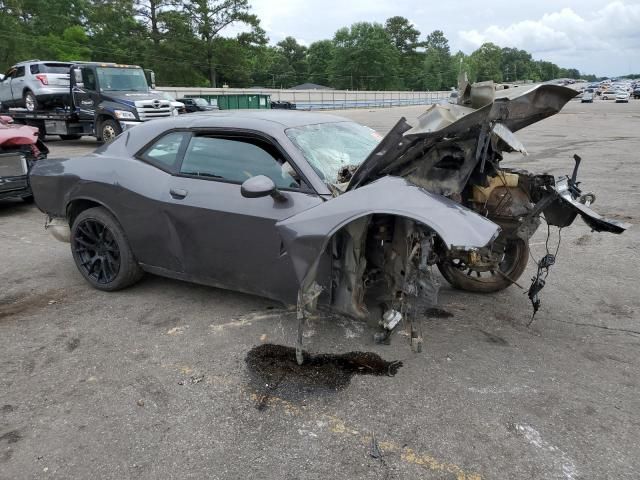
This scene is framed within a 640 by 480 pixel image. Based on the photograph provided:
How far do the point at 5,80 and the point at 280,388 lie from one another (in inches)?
754

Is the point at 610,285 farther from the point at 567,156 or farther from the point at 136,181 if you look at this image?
the point at 567,156

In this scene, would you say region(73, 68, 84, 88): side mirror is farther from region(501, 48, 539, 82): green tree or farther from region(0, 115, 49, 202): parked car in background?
region(501, 48, 539, 82): green tree

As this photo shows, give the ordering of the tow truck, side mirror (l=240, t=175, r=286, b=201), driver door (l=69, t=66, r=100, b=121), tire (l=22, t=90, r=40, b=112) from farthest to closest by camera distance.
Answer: tire (l=22, t=90, r=40, b=112), driver door (l=69, t=66, r=100, b=121), the tow truck, side mirror (l=240, t=175, r=286, b=201)

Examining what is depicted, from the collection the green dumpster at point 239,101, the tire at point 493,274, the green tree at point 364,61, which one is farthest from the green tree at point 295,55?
the tire at point 493,274

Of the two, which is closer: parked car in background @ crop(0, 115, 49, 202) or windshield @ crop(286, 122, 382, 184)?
windshield @ crop(286, 122, 382, 184)

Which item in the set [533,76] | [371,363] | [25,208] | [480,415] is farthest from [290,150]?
[533,76]

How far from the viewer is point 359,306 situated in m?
3.24

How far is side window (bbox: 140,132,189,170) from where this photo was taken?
13.0 feet

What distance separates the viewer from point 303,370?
10.4 ft

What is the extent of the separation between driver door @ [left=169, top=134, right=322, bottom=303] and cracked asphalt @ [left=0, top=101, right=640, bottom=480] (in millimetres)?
412

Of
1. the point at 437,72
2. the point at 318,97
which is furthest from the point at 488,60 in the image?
the point at 318,97

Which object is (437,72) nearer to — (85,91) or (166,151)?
(85,91)

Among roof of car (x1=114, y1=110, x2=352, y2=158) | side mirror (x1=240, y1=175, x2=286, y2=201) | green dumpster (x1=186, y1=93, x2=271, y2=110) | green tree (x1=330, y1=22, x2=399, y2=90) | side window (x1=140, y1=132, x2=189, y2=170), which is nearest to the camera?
side mirror (x1=240, y1=175, x2=286, y2=201)

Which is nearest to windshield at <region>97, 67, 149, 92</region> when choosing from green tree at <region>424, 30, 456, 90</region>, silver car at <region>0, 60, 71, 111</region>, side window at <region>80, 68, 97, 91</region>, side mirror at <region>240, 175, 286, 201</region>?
side window at <region>80, 68, 97, 91</region>
